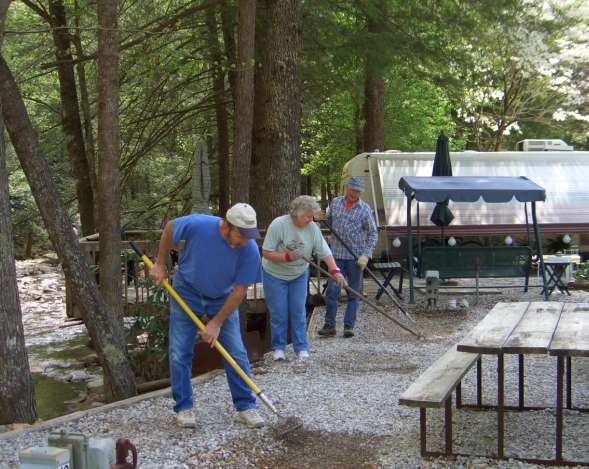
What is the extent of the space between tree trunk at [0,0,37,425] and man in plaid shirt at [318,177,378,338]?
3768mm

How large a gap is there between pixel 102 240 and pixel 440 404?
4346 mm

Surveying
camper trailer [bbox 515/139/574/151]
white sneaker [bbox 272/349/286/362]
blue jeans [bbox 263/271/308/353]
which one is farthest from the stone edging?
camper trailer [bbox 515/139/574/151]

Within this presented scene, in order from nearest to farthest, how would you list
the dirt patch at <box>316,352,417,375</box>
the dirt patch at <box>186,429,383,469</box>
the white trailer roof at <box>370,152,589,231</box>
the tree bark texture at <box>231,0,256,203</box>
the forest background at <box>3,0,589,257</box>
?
the dirt patch at <box>186,429,383,469</box>
the dirt patch at <box>316,352,417,375</box>
the tree bark texture at <box>231,0,256,203</box>
the forest background at <box>3,0,589,257</box>
the white trailer roof at <box>370,152,589,231</box>

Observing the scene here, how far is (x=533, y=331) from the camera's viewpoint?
436cm

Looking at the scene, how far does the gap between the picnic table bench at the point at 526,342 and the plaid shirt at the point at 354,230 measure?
325 cm

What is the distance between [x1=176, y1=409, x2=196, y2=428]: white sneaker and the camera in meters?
5.04

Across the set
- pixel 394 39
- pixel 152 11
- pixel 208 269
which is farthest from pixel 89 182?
pixel 208 269

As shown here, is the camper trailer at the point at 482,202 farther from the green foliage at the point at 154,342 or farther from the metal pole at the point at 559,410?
the metal pole at the point at 559,410

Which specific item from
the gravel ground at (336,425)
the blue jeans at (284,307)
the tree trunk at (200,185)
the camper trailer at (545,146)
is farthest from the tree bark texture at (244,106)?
the camper trailer at (545,146)

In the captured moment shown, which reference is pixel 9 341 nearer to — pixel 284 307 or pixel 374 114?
pixel 284 307

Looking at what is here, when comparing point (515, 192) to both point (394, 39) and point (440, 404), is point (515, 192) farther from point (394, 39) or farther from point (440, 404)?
point (440, 404)

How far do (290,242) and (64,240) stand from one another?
204cm

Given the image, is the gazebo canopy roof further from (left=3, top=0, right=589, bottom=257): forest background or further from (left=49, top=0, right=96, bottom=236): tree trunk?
(left=49, top=0, right=96, bottom=236): tree trunk

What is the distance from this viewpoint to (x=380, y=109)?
16.9 meters
